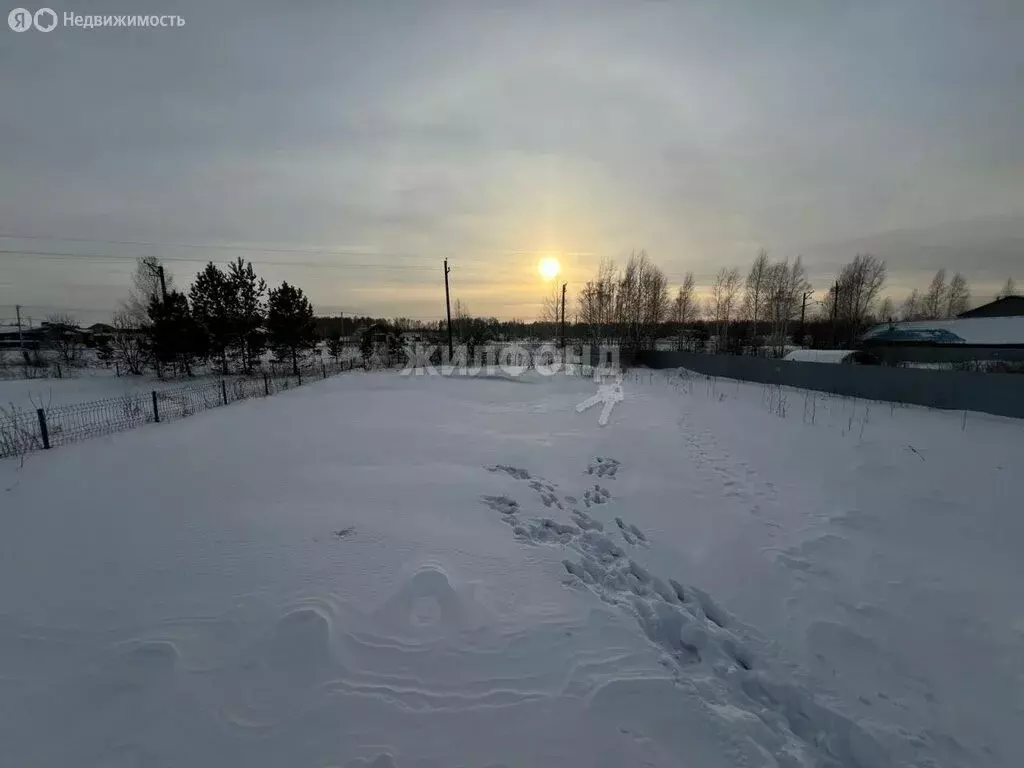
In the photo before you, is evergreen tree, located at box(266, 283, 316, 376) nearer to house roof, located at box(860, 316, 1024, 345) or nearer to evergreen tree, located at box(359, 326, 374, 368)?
evergreen tree, located at box(359, 326, 374, 368)

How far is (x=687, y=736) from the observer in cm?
243

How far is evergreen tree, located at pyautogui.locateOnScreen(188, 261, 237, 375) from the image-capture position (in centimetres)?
2580

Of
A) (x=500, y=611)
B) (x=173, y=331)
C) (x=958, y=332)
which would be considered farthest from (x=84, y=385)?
(x=958, y=332)

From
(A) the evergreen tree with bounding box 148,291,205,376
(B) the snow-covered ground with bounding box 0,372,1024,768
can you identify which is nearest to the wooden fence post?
(B) the snow-covered ground with bounding box 0,372,1024,768

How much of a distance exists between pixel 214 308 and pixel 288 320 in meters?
4.15

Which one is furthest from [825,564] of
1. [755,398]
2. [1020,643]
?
[755,398]

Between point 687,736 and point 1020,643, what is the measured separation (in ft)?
10.5

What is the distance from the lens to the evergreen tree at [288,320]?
27.1 m

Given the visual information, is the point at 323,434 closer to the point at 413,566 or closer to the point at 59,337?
A: the point at 413,566

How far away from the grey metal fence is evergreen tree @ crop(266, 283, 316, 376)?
25.8 meters

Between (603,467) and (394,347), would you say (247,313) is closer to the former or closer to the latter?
(394,347)

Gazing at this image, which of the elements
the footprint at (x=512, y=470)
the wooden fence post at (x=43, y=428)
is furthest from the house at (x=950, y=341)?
the wooden fence post at (x=43, y=428)

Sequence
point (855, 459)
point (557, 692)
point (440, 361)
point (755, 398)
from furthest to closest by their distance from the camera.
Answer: point (440, 361) → point (755, 398) → point (855, 459) → point (557, 692)

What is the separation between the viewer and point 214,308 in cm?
2603
